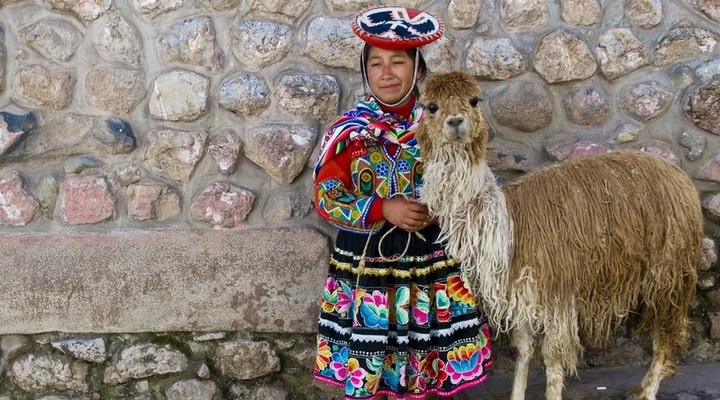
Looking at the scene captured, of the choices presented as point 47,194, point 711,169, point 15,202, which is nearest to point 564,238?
point 711,169

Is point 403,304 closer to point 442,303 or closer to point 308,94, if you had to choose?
point 442,303

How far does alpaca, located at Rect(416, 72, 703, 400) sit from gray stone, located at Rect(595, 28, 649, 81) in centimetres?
41

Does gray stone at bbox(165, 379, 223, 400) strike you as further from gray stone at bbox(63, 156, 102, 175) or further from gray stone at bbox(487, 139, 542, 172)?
gray stone at bbox(487, 139, 542, 172)

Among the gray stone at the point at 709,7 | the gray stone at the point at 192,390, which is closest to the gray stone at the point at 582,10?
the gray stone at the point at 709,7

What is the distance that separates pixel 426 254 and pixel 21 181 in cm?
156

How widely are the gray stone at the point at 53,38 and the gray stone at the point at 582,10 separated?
1.80 meters

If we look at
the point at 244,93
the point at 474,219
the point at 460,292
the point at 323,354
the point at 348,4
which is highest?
the point at 348,4

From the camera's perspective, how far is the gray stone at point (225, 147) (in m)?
2.66

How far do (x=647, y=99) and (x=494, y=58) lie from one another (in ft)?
1.96

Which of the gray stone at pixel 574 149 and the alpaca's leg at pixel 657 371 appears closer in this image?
the alpaca's leg at pixel 657 371

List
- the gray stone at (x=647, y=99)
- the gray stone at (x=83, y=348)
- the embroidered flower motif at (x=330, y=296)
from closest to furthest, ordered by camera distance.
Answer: the embroidered flower motif at (x=330, y=296) → the gray stone at (x=647, y=99) → the gray stone at (x=83, y=348)

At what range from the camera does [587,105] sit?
267 centimetres

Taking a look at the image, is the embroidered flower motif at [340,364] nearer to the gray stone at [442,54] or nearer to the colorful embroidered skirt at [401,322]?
the colorful embroidered skirt at [401,322]

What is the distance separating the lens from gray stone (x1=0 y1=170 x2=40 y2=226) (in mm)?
2680
